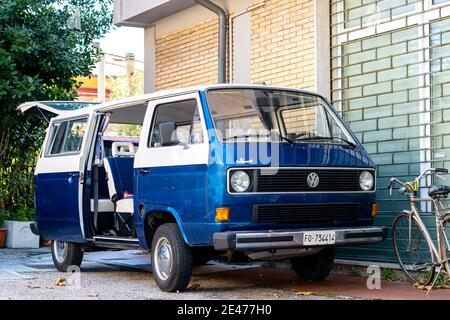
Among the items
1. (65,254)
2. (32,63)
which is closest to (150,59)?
(32,63)

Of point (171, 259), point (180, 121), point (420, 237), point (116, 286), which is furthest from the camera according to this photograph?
point (116, 286)

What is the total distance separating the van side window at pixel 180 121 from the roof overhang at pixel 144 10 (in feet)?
16.7

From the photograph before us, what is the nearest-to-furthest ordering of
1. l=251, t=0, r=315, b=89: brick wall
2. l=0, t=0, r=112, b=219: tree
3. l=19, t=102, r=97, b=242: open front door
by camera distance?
l=19, t=102, r=97, b=242: open front door, l=251, t=0, r=315, b=89: brick wall, l=0, t=0, r=112, b=219: tree

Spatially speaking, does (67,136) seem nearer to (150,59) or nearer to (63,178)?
(63,178)

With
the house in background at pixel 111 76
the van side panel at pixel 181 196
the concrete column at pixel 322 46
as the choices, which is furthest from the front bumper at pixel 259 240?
the house in background at pixel 111 76

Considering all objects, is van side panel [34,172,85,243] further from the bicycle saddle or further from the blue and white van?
the bicycle saddle

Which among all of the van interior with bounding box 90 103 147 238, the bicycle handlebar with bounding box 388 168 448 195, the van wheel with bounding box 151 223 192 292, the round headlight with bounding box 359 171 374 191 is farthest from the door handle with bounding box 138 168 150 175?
the bicycle handlebar with bounding box 388 168 448 195

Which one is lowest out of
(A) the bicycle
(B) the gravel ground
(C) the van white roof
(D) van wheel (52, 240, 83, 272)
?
(B) the gravel ground

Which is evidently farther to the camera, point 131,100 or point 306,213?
point 131,100

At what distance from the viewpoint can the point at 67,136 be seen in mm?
10484

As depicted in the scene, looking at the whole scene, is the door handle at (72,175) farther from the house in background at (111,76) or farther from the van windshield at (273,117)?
the house in background at (111,76)

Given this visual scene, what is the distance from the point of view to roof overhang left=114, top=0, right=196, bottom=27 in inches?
535

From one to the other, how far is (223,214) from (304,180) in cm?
94

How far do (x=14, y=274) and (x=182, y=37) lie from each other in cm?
582
